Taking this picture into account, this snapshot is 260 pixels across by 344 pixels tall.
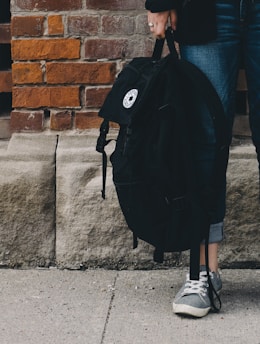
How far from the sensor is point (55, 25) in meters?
3.83

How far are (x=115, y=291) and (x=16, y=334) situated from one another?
0.57 metres

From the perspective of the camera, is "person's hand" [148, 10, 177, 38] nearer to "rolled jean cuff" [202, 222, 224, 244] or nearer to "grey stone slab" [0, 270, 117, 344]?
"rolled jean cuff" [202, 222, 224, 244]

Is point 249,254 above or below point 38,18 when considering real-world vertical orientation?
below

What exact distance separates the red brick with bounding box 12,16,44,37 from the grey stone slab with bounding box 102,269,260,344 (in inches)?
41.2

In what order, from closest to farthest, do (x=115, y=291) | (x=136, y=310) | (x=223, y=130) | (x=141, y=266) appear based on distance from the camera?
(x=223, y=130) < (x=136, y=310) < (x=115, y=291) < (x=141, y=266)

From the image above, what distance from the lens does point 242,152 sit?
3.86 m

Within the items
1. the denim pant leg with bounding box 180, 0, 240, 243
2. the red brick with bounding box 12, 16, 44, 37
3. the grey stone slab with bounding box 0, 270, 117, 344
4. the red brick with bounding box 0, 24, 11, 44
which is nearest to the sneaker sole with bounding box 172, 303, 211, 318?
the grey stone slab with bounding box 0, 270, 117, 344

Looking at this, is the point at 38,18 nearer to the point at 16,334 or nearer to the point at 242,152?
the point at 242,152

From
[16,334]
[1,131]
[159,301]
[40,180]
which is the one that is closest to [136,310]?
[159,301]

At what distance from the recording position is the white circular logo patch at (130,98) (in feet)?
10.6

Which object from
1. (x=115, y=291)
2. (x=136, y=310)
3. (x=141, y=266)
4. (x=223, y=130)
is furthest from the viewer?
(x=141, y=266)

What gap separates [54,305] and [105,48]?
1055 mm

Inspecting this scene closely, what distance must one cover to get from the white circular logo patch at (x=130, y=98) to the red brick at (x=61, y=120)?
0.67m

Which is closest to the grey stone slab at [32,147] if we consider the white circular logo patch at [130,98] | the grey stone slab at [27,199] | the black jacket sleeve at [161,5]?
the grey stone slab at [27,199]
